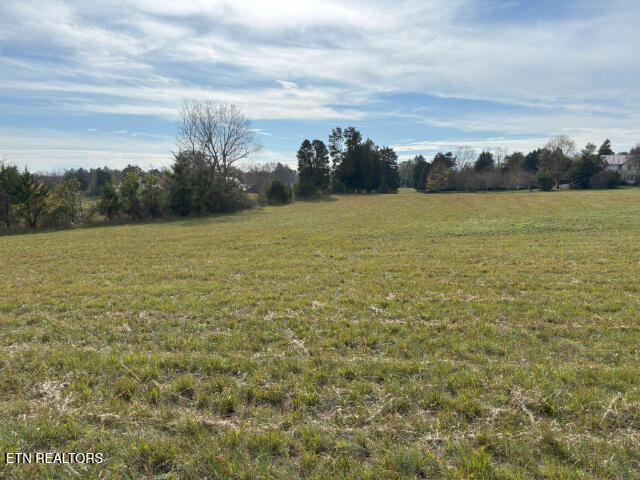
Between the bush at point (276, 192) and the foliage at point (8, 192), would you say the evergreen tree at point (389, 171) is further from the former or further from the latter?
the foliage at point (8, 192)

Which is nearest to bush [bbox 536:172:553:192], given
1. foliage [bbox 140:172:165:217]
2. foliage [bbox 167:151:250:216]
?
foliage [bbox 167:151:250:216]

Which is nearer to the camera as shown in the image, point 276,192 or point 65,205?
point 65,205

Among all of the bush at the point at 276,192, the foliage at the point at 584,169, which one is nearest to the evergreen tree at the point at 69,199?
the bush at the point at 276,192

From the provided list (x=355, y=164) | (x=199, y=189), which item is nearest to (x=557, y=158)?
(x=355, y=164)

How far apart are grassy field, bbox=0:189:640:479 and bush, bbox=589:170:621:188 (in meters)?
78.8

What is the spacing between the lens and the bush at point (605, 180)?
6925 centimetres

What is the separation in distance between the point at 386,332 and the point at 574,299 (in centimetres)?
412

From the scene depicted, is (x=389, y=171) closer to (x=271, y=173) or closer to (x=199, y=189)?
(x=271, y=173)

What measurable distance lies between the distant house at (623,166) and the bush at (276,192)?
237ft

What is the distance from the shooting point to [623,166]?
277 feet

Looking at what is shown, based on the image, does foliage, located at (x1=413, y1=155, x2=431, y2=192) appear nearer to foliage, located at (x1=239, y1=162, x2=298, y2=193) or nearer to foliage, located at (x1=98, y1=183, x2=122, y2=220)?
foliage, located at (x1=239, y1=162, x2=298, y2=193)

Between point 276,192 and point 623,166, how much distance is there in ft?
285

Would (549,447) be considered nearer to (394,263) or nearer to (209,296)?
(209,296)

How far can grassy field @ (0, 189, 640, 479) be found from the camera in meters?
2.93
